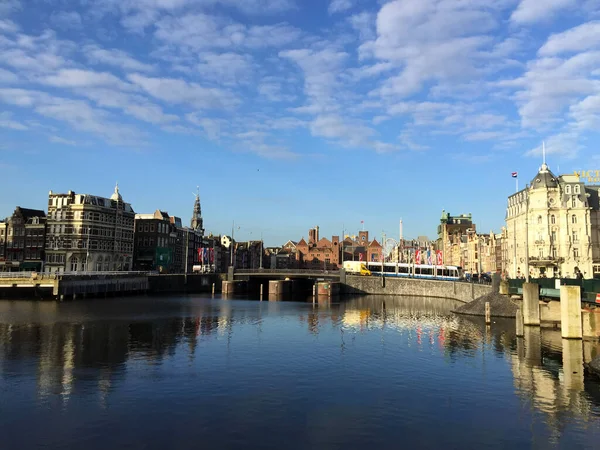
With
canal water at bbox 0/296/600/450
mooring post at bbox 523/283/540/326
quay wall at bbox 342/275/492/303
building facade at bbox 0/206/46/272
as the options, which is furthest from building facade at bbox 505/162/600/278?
building facade at bbox 0/206/46/272

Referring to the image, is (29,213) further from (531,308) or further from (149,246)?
(531,308)

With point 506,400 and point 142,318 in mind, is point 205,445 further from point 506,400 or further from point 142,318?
point 142,318

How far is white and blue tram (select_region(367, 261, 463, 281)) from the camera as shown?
135875 mm

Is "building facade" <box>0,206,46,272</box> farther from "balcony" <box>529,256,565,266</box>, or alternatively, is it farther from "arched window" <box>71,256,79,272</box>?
"balcony" <box>529,256,565,266</box>

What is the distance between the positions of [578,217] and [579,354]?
228 feet

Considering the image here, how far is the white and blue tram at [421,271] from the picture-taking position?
135875mm

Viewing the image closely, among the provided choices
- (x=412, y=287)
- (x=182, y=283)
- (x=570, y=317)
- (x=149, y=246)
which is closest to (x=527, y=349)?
(x=570, y=317)

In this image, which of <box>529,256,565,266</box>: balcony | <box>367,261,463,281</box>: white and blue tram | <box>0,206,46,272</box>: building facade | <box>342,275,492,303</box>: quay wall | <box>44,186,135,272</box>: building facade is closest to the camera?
<box>529,256,565,266</box>: balcony

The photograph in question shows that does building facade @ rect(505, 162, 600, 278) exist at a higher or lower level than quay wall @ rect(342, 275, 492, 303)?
higher

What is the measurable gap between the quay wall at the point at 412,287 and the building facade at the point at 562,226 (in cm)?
1614

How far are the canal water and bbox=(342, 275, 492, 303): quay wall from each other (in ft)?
159

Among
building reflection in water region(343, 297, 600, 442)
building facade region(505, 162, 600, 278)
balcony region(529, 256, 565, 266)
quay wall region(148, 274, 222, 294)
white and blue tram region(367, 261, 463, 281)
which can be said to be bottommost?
building reflection in water region(343, 297, 600, 442)

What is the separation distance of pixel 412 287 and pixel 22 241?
116561 millimetres

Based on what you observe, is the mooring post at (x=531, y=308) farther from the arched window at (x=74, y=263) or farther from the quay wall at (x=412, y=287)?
the arched window at (x=74, y=263)
